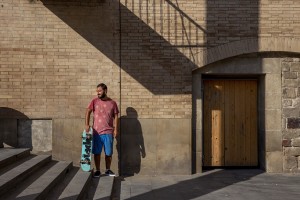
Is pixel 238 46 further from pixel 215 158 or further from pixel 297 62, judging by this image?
pixel 215 158

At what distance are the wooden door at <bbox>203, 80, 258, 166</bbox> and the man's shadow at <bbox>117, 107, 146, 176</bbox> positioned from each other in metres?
1.61

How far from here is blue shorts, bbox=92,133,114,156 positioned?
26.2ft

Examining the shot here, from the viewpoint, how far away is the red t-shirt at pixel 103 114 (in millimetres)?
7996

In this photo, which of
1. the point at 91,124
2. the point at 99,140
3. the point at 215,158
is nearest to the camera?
the point at 99,140

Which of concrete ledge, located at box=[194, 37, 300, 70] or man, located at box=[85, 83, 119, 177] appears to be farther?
concrete ledge, located at box=[194, 37, 300, 70]

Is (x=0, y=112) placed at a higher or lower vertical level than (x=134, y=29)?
A: lower

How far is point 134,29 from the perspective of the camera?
8648 mm

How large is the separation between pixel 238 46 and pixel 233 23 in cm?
51

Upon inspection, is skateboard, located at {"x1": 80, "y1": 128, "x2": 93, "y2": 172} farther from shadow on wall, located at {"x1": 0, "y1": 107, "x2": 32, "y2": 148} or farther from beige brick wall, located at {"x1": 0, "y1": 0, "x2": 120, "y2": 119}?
shadow on wall, located at {"x1": 0, "y1": 107, "x2": 32, "y2": 148}

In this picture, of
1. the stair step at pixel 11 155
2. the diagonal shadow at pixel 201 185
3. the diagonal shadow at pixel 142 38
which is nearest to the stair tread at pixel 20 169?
the stair step at pixel 11 155

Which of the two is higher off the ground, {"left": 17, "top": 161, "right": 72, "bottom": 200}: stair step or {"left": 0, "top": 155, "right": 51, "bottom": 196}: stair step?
{"left": 0, "top": 155, "right": 51, "bottom": 196}: stair step

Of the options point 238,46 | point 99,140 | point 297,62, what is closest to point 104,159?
point 99,140

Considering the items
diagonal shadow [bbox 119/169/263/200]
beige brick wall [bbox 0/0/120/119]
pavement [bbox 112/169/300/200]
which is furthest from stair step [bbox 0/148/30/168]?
diagonal shadow [bbox 119/169/263/200]

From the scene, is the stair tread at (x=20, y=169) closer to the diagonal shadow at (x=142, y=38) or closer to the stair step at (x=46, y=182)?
the stair step at (x=46, y=182)
